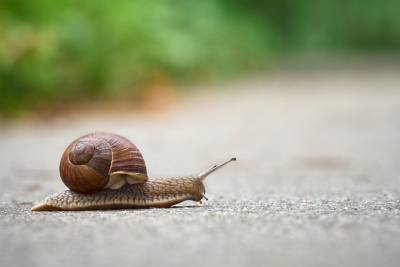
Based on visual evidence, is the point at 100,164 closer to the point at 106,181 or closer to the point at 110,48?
the point at 106,181

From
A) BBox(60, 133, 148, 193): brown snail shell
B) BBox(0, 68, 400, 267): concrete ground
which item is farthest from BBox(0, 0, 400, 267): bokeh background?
BBox(60, 133, 148, 193): brown snail shell

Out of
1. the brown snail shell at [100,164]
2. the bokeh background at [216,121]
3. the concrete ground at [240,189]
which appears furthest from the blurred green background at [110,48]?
the brown snail shell at [100,164]

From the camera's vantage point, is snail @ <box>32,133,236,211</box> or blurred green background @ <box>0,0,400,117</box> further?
blurred green background @ <box>0,0,400,117</box>

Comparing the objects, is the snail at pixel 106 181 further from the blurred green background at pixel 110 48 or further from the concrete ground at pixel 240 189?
the blurred green background at pixel 110 48

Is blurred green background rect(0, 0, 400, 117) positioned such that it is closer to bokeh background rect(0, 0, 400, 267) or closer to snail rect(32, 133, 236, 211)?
bokeh background rect(0, 0, 400, 267)

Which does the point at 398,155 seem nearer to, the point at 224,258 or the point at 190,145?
the point at 190,145

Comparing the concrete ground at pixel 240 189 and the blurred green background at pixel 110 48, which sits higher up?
the blurred green background at pixel 110 48
